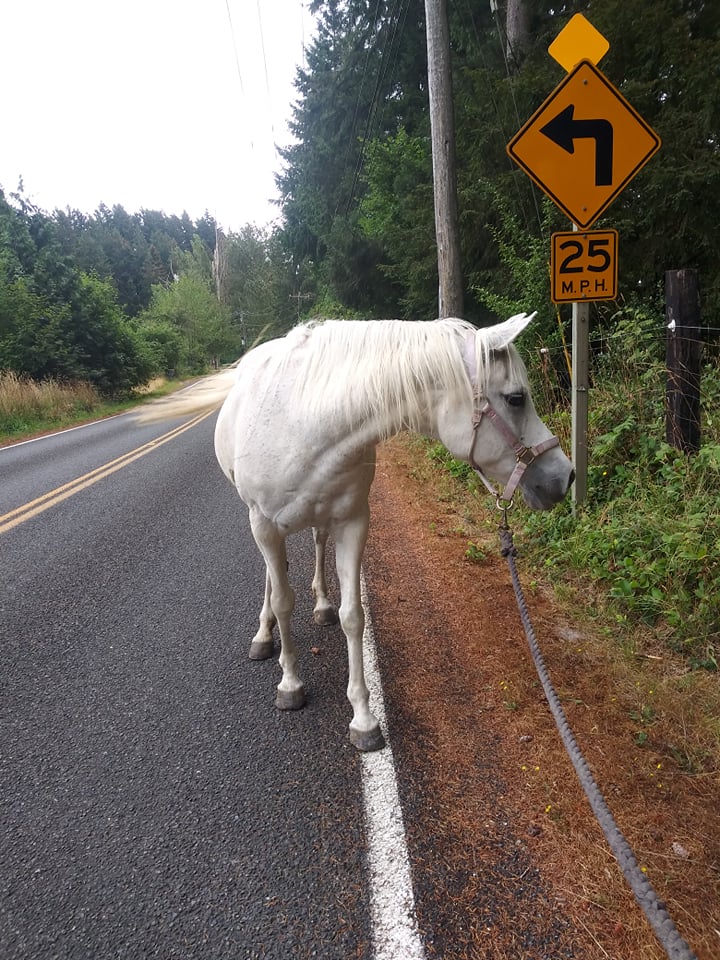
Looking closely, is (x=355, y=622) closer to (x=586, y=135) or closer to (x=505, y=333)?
(x=505, y=333)

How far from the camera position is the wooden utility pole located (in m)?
6.83

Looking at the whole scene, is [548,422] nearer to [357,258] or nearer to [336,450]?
[336,450]

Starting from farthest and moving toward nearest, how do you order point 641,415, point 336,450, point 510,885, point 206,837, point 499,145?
point 499,145, point 641,415, point 336,450, point 206,837, point 510,885

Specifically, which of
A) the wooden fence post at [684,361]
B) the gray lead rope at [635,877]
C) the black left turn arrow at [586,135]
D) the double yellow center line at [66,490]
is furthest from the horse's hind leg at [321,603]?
the double yellow center line at [66,490]

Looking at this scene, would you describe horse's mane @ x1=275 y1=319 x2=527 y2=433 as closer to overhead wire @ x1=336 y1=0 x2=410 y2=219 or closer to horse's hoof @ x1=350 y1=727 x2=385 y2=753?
horse's hoof @ x1=350 y1=727 x2=385 y2=753

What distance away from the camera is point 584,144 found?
3.45 metres

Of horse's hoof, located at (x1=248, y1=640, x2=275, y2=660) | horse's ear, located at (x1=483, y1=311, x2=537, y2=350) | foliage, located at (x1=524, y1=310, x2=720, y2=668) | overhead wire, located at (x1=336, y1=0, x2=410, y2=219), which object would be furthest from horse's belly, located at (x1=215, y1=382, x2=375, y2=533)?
overhead wire, located at (x1=336, y1=0, x2=410, y2=219)

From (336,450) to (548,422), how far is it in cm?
363

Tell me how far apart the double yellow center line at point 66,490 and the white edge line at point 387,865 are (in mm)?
4905

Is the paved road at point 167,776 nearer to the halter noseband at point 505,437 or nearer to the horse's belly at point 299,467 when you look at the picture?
the horse's belly at point 299,467

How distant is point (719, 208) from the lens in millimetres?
5734

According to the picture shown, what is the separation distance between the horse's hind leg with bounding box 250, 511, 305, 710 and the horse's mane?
0.72m

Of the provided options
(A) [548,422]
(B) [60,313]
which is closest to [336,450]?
(A) [548,422]

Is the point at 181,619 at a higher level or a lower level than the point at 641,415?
lower
